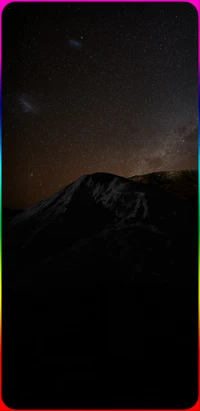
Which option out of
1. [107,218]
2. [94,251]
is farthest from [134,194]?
[94,251]

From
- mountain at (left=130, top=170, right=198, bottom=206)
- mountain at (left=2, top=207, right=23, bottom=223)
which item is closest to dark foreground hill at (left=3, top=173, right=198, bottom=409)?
mountain at (left=2, top=207, right=23, bottom=223)

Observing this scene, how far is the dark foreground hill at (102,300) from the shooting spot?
108 inches

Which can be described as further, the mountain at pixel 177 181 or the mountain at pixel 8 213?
the mountain at pixel 177 181

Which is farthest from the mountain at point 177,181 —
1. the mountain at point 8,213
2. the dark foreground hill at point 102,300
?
the mountain at point 8,213

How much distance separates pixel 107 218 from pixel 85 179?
2256 mm

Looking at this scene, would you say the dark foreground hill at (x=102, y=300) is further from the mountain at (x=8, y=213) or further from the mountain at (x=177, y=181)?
the mountain at (x=177, y=181)

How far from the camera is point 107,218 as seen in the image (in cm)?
789

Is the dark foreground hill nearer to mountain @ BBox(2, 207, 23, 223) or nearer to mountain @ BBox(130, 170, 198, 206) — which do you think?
mountain @ BBox(2, 207, 23, 223)

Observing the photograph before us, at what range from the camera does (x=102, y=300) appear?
5.11 metres

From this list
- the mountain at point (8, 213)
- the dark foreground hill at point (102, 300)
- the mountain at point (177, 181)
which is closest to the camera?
the dark foreground hill at point (102, 300)

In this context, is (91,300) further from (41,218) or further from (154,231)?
(41,218)

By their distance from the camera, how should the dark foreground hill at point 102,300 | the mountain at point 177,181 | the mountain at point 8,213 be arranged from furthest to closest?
the mountain at point 177,181 → the mountain at point 8,213 → the dark foreground hill at point 102,300

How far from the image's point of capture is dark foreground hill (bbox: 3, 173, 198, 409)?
2.75m

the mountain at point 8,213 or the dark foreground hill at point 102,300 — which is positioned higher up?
the mountain at point 8,213
